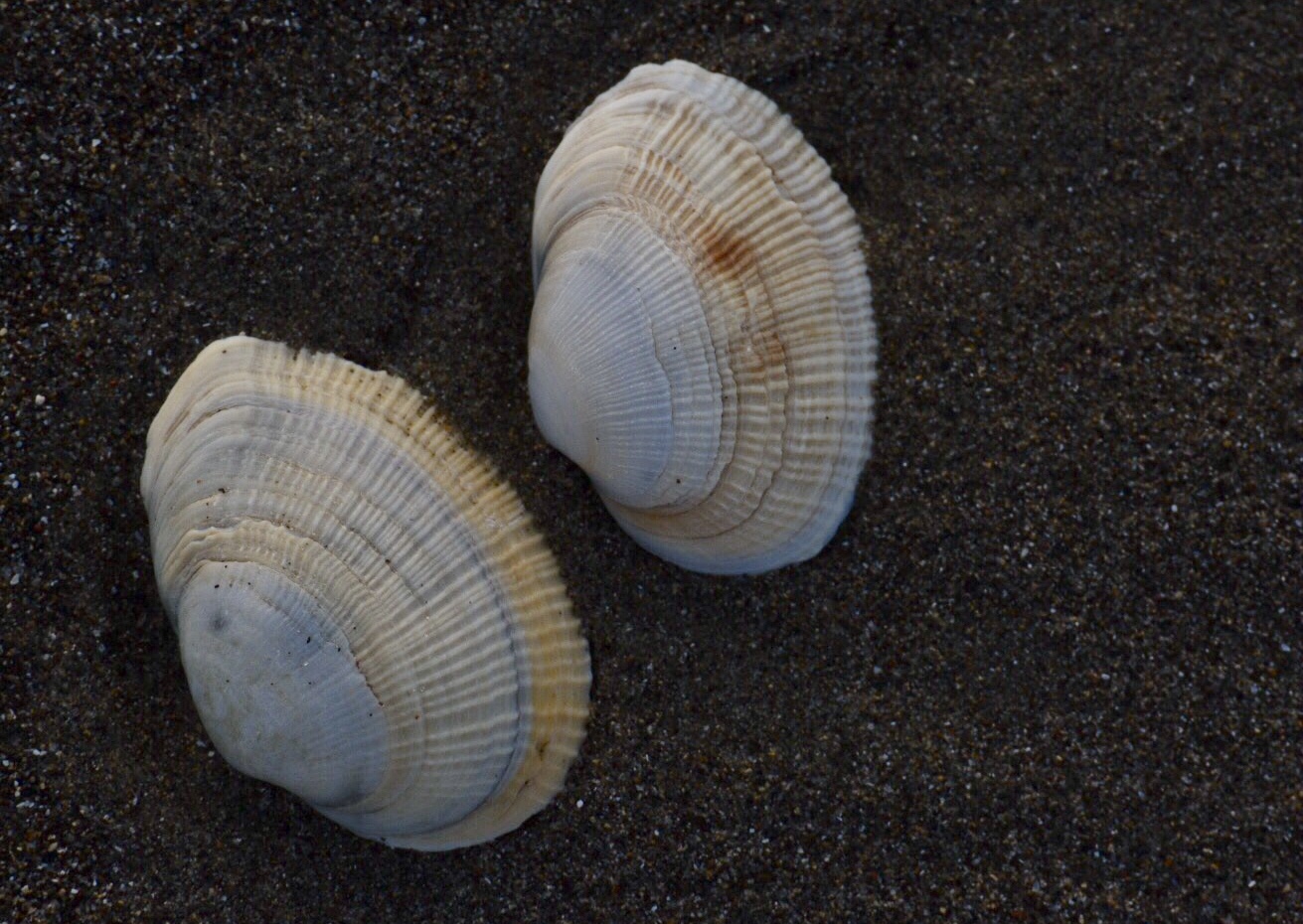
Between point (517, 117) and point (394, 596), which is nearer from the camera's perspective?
point (394, 596)

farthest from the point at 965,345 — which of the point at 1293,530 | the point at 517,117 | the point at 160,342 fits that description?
the point at 160,342

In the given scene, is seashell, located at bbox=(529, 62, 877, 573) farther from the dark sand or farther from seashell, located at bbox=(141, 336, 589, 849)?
seashell, located at bbox=(141, 336, 589, 849)

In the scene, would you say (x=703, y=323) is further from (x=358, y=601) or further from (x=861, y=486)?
(x=358, y=601)

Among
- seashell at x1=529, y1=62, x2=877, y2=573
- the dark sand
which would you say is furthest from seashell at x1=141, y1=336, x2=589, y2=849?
seashell at x1=529, y1=62, x2=877, y2=573

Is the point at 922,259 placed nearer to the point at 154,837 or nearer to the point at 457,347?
the point at 457,347

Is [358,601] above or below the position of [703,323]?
below

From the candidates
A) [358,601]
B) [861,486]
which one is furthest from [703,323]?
[358,601]
